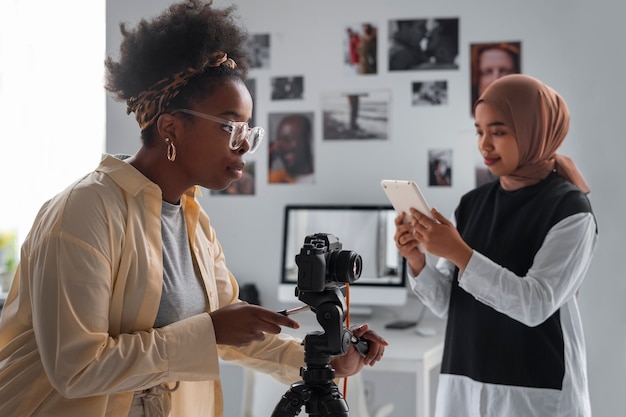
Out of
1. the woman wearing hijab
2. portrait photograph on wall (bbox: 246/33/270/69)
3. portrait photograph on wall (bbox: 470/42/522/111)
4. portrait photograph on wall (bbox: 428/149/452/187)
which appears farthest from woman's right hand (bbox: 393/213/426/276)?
portrait photograph on wall (bbox: 246/33/270/69)

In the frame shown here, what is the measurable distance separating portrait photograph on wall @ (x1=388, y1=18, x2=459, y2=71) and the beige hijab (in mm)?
1194

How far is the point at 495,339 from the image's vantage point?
1.92m

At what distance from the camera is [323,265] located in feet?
3.95

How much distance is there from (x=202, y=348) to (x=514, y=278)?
0.93m

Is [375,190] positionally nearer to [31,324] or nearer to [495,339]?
[495,339]

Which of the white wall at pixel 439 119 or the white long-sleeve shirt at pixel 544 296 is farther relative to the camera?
the white wall at pixel 439 119

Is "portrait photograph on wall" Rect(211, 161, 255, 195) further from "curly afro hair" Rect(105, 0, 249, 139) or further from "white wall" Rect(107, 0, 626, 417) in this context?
"curly afro hair" Rect(105, 0, 249, 139)

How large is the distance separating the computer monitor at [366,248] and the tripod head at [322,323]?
5.91 ft

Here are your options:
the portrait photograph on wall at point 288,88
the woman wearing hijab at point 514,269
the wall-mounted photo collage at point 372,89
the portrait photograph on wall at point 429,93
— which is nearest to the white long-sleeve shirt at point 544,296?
the woman wearing hijab at point 514,269

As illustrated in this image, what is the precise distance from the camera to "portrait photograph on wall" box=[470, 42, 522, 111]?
3.16 meters

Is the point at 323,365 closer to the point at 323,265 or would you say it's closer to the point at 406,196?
the point at 323,265

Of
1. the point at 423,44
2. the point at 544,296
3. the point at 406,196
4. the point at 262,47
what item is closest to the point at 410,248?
the point at 406,196

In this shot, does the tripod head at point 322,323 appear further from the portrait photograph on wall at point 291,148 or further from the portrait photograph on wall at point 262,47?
the portrait photograph on wall at point 262,47

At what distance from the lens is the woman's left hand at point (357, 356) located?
1.39 meters
